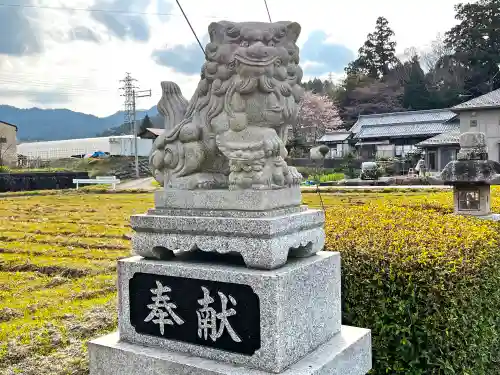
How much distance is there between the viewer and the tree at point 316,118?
158ft

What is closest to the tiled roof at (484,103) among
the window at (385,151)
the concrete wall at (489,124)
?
the concrete wall at (489,124)

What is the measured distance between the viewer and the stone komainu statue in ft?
9.34

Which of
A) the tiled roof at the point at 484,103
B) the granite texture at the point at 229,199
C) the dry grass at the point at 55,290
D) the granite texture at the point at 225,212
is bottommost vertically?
the dry grass at the point at 55,290

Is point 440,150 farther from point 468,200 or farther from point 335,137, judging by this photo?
point 468,200

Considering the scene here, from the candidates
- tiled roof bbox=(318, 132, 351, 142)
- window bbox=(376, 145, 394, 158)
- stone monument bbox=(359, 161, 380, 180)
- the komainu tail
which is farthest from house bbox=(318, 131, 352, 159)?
the komainu tail

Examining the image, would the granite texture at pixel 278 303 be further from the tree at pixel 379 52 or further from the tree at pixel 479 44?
the tree at pixel 379 52

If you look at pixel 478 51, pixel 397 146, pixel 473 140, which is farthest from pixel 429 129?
pixel 473 140

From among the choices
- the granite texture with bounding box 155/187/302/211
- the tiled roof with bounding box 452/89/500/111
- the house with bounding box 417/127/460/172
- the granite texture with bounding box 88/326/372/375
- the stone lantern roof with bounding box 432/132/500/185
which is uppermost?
the tiled roof with bounding box 452/89/500/111

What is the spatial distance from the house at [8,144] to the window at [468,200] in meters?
41.1

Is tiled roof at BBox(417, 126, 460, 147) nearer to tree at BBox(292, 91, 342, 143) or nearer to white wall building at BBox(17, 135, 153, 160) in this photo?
tree at BBox(292, 91, 342, 143)

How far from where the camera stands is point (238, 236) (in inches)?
106

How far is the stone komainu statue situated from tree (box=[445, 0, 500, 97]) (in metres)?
43.6

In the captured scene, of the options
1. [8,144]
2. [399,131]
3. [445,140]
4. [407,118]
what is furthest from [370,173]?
[8,144]

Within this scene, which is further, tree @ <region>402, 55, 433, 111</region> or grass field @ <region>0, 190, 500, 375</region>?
tree @ <region>402, 55, 433, 111</region>
